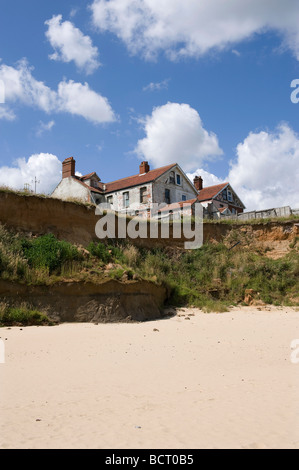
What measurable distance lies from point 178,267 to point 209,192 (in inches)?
1081

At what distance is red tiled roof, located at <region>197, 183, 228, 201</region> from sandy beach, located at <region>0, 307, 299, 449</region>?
34646 millimetres

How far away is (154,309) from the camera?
15.4 meters

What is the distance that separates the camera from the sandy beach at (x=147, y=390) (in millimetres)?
3982

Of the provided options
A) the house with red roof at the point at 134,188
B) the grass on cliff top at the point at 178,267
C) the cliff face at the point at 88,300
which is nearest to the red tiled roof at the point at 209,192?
the house with red roof at the point at 134,188

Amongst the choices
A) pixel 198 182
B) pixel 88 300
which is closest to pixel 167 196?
pixel 198 182

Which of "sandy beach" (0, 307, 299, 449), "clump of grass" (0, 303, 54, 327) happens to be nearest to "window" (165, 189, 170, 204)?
"clump of grass" (0, 303, 54, 327)

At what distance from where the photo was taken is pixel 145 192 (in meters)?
40.0

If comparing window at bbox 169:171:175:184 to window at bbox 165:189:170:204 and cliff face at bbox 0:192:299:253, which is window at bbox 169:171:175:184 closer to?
window at bbox 165:189:170:204

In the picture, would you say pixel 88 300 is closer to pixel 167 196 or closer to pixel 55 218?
pixel 55 218

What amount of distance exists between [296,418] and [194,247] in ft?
59.5

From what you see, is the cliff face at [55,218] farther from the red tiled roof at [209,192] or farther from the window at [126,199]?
the red tiled roof at [209,192]

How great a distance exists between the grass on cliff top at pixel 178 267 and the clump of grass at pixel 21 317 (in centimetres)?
121
